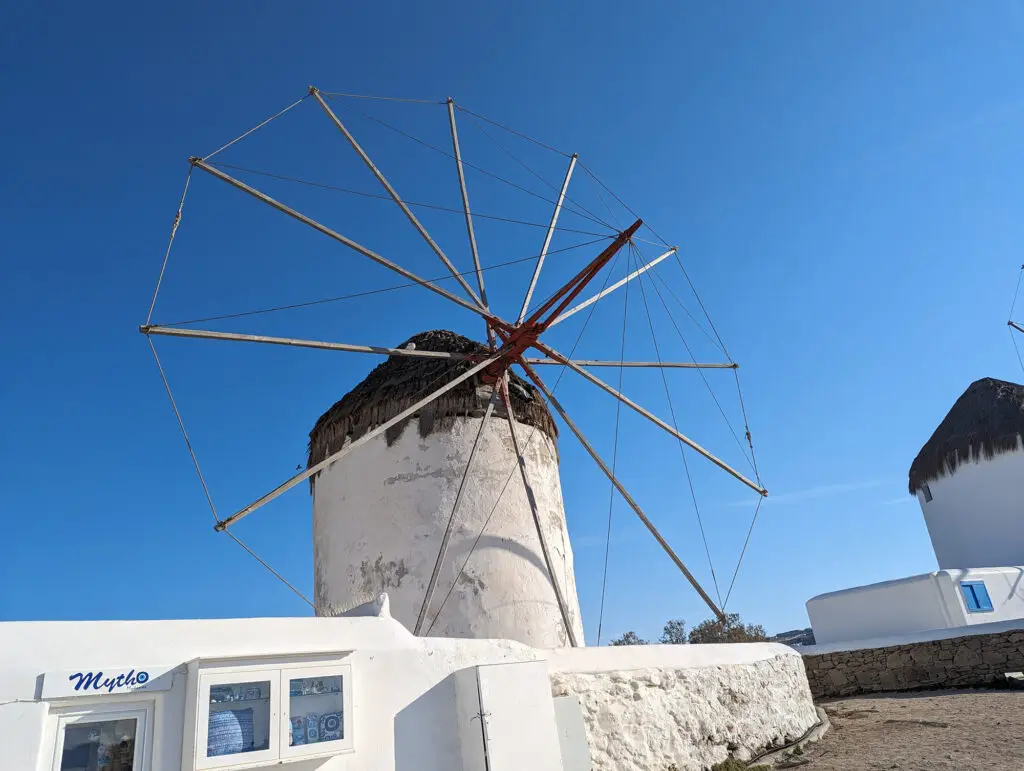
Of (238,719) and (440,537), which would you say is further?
(440,537)

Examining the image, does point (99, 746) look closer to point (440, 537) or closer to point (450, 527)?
point (450, 527)

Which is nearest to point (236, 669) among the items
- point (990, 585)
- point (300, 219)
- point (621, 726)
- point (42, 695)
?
point (42, 695)

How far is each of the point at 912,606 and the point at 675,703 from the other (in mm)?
8676

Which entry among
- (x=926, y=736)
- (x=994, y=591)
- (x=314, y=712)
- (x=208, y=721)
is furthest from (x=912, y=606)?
(x=208, y=721)

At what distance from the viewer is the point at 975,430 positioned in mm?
17922

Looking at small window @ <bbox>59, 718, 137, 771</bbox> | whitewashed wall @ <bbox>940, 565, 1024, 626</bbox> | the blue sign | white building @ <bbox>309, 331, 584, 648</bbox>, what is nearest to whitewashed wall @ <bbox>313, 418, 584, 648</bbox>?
white building @ <bbox>309, 331, 584, 648</bbox>

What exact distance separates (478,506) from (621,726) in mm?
2947

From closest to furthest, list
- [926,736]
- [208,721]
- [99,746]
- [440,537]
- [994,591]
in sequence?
1. [99,746]
2. [208,721]
3. [926,736]
4. [440,537]
5. [994,591]

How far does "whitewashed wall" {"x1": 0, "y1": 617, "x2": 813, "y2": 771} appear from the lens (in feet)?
12.5

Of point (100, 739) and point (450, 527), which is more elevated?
point (450, 527)

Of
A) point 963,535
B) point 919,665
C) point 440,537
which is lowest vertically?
point 919,665

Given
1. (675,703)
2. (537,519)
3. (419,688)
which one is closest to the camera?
(419,688)

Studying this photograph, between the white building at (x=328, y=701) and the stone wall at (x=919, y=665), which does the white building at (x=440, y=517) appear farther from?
the stone wall at (x=919, y=665)

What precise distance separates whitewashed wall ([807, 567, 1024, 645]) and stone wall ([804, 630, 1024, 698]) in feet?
1.70
